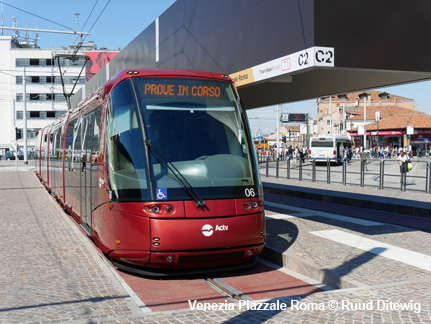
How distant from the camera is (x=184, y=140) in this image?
662cm

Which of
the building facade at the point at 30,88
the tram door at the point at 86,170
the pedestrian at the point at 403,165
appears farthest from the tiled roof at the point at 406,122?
the tram door at the point at 86,170

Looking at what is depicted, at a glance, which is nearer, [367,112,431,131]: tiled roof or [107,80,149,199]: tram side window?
[107,80,149,199]: tram side window

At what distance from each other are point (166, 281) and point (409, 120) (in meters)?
73.7

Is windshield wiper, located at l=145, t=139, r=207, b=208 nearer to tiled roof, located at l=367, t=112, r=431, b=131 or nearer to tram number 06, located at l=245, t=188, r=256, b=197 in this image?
tram number 06, located at l=245, t=188, r=256, b=197

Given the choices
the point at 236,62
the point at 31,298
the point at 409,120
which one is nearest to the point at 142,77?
the point at 31,298

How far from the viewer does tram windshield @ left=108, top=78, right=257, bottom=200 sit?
20.8ft

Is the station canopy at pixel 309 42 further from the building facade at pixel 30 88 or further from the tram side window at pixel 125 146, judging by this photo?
the building facade at pixel 30 88

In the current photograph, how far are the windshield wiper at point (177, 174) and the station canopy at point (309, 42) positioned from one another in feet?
9.51

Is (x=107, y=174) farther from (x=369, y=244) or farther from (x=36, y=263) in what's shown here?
(x=369, y=244)

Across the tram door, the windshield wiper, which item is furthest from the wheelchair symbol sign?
the tram door

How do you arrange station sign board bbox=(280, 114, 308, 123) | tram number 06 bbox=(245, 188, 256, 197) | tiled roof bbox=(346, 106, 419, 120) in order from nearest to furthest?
tram number 06 bbox=(245, 188, 256, 197)
station sign board bbox=(280, 114, 308, 123)
tiled roof bbox=(346, 106, 419, 120)

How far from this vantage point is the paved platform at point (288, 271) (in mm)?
4883

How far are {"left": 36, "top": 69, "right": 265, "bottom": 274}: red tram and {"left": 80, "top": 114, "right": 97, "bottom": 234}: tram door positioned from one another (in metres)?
1.01

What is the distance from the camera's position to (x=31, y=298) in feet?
17.9
